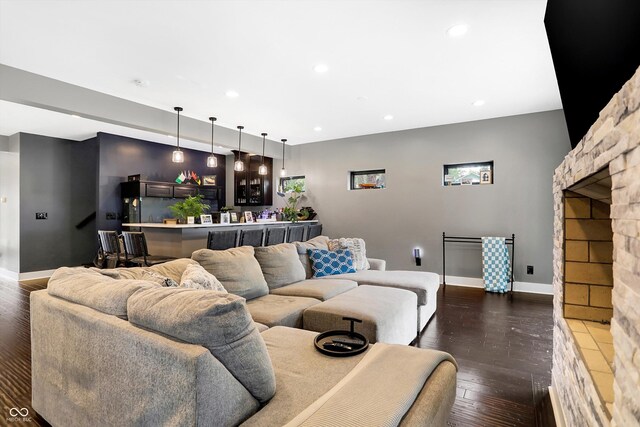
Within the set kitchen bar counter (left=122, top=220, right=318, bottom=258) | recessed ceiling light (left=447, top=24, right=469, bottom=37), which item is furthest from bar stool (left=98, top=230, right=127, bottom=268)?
recessed ceiling light (left=447, top=24, right=469, bottom=37)

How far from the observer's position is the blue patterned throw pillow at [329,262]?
3.76 m

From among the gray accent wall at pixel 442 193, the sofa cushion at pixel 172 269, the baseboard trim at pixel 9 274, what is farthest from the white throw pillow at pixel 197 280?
the baseboard trim at pixel 9 274

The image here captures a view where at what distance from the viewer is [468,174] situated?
5441 millimetres

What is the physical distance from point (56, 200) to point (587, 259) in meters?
8.24

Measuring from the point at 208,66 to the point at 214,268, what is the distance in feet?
6.81

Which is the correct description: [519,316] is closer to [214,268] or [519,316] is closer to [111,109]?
[214,268]

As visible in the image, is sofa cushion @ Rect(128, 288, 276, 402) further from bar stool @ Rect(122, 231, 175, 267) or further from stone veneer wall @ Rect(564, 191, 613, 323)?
bar stool @ Rect(122, 231, 175, 267)

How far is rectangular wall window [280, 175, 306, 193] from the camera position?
6.97 meters

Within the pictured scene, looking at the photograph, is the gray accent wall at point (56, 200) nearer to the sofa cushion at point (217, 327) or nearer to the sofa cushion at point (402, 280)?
the sofa cushion at point (402, 280)

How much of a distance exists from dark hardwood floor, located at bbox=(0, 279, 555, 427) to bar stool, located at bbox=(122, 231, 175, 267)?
127cm

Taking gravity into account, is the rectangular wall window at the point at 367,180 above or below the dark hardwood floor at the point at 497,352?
above

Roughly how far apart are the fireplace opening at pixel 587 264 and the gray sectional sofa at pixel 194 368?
84 cm

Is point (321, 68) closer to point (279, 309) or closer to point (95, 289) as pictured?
point (279, 309)

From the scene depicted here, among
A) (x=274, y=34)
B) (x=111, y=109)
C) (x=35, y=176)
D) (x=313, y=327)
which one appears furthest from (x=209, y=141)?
(x=313, y=327)
